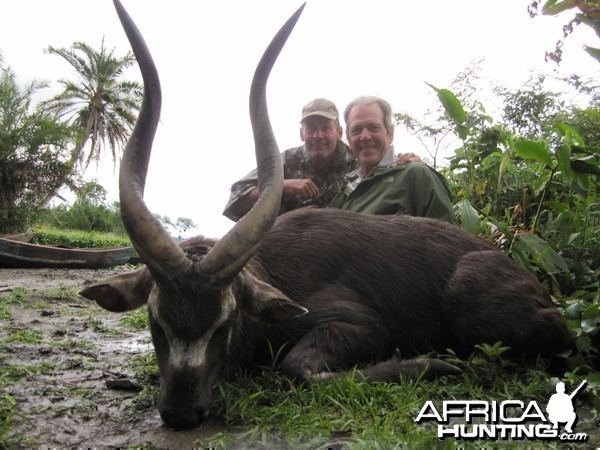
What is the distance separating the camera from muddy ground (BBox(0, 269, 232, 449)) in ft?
7.75

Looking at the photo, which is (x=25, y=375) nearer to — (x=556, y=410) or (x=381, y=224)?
(x=381, y=224)

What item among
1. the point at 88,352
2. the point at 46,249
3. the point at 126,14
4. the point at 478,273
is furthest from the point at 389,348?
the point at 46,249

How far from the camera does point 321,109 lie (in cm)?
620

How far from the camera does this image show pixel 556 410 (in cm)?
245

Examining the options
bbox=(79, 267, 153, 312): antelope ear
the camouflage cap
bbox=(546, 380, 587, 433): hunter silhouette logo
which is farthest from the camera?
the camouflage cap

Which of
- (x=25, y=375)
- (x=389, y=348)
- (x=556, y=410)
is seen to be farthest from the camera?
(x=389, y=348)

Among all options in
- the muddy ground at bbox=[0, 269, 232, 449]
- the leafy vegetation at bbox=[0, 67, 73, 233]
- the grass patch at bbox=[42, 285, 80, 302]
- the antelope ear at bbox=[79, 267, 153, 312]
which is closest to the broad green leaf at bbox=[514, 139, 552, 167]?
the antelope ear at bbox=[79, 267, 153, 312]

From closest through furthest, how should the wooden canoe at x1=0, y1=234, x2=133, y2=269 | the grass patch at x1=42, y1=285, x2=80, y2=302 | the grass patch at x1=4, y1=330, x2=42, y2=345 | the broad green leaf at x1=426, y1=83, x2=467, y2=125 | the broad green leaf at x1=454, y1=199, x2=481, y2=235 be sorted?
1. the grass patch at x1=4, y1=330, x2=42, y2=345
2. the broad green leaf at x1=454, y1=199, x2=481, y2=235
3. the broad green leaf at x1=426, y1=83, x2=467, y2=125
4. the grass patch at x1=42, y1=285, x2=80, y2=302
5. the wooden canoe at x1=0, y1=234, x2=133, y2=269

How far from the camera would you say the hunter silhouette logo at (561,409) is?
7.58 feet

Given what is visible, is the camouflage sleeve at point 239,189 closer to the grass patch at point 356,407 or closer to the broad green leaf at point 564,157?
the grass patch at point 356,407

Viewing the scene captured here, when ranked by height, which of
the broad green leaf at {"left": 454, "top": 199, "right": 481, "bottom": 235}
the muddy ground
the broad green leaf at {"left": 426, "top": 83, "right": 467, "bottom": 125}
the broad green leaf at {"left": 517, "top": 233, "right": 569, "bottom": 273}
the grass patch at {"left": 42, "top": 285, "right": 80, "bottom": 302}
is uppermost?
the broad green leaf at {"left": 426, "top": 83, "right": 467, "bottom": 125}

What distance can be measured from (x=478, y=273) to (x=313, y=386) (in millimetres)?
1344

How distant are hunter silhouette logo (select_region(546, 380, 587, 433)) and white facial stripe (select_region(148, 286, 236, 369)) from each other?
1.56 metres

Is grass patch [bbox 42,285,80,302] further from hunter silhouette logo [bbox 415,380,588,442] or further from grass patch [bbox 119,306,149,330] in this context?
hunter silhouette logo [bbox 415,380,588,442]
